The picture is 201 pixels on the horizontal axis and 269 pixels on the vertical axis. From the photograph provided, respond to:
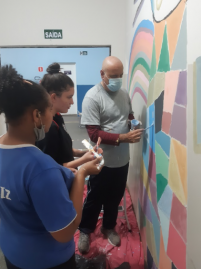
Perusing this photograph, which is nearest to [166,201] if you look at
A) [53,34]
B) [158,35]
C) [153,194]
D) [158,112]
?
[153,194]

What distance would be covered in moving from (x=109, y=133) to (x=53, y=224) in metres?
0.97

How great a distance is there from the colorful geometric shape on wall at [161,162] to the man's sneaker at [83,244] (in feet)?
3.18

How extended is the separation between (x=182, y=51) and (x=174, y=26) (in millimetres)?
178

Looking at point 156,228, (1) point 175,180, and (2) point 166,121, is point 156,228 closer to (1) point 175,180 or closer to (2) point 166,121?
(1) point 175,180

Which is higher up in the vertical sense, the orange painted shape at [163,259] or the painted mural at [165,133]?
the painted mural at [165,133]

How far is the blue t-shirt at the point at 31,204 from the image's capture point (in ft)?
2.27

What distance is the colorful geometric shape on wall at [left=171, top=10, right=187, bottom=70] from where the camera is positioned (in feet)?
2.89

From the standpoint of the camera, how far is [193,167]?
836 millimetres

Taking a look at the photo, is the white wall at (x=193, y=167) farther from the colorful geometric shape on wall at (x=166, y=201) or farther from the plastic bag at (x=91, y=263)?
the plastic bag at (x=91, y=263)

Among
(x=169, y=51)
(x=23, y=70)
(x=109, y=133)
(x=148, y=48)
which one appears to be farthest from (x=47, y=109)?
(x=23, y=70)

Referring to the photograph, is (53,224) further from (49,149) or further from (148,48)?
(148,48)


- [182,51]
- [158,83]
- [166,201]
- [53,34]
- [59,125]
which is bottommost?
[166,201]

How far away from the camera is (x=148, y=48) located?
5.05 ft

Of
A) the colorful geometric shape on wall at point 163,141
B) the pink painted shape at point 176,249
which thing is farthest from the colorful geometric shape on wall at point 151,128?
the pink painted shape at point 176,249
